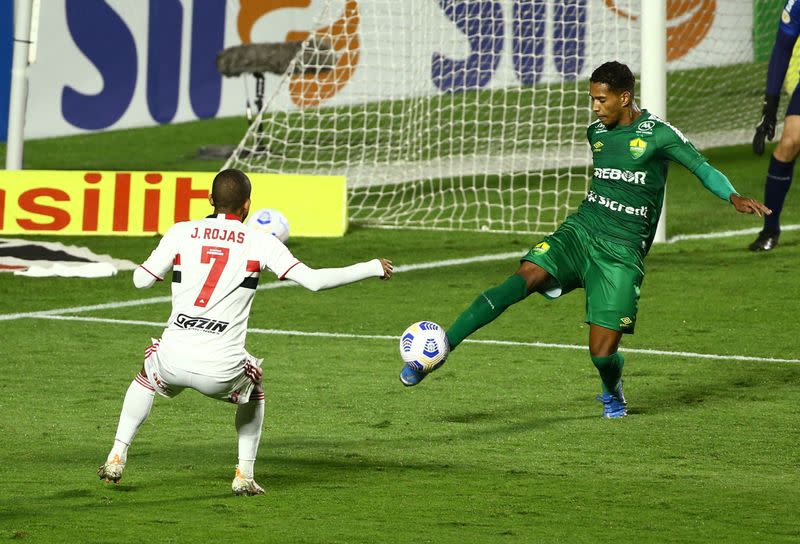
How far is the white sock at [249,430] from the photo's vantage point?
16.5ft

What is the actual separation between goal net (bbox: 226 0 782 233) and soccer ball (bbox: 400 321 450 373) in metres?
6.74

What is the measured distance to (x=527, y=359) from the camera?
801 centimetres

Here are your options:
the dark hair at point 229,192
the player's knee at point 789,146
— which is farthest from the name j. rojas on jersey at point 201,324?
the player's knee at point 789,146

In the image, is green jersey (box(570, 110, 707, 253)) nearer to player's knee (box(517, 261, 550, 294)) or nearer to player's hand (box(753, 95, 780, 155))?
player's knee (box(517, 261, 550, 294))

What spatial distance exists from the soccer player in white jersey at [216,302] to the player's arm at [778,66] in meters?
5.40

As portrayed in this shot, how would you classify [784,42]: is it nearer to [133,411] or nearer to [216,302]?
[216,302]

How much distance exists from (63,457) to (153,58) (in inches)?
536

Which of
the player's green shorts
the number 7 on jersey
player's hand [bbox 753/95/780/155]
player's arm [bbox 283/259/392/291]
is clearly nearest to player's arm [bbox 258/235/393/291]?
player's arm [bbox 283/259/392/291]

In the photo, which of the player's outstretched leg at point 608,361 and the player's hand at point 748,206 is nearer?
the player's hand at point 748,206

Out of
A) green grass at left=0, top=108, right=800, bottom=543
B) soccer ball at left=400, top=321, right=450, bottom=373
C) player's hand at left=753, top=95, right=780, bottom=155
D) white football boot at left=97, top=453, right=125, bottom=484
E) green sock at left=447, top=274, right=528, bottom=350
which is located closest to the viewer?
green grass at left=0, top=108, right=800, bottom=543

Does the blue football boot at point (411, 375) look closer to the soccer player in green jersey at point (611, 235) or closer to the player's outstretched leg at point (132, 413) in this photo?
the soccer player in green jersey at point (611, 235)

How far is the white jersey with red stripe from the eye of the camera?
4992 millimetres

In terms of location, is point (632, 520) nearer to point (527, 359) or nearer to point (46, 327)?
point (527, 359)

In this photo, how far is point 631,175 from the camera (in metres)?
6.52
